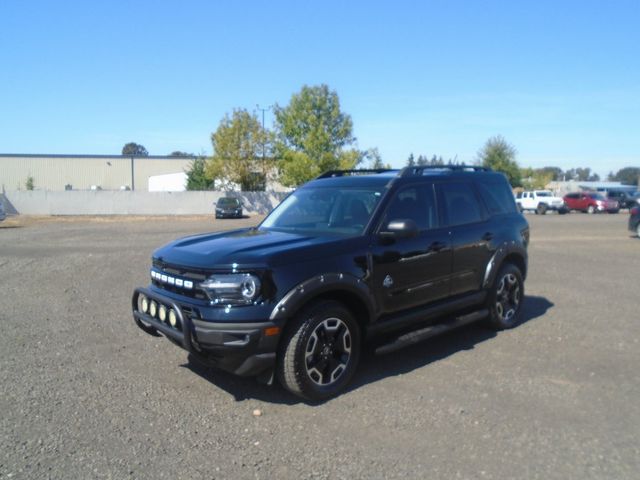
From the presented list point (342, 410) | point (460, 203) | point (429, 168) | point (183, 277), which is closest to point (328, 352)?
point (342, 410)

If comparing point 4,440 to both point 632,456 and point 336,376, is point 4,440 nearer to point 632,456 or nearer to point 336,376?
point 336,376

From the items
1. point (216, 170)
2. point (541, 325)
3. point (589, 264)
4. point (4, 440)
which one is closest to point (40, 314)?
point (4, 440)

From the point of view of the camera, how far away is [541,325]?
6801 mm

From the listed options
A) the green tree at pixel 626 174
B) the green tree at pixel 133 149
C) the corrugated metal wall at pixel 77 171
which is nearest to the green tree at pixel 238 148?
the corrugated metal wall at pixel 77 171

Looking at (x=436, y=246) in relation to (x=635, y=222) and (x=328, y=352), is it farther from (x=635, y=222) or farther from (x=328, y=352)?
(x=635, y=222)

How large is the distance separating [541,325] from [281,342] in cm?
401

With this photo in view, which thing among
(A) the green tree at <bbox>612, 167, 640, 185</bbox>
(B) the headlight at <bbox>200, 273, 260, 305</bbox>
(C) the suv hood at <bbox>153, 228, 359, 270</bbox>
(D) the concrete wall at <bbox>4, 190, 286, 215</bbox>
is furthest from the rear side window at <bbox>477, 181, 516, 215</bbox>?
(A) the green tree at <bbox>612, 167, 640, 185</bbox>

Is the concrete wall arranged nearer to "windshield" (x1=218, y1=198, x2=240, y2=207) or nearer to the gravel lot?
"windshield" (x1=218, y1=198, x2=240, y2=207)

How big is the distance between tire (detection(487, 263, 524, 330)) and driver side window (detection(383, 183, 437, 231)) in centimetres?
137

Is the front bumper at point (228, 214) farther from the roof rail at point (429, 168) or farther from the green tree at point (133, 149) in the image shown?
the green tree at point (133, 149)

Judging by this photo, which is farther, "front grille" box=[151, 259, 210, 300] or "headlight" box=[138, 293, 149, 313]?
"headlight" box=[138, 293, 149, 313]

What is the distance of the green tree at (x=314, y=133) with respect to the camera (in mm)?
46438

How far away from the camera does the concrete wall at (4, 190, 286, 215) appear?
45.0m

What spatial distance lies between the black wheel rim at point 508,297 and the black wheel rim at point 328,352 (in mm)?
2581
